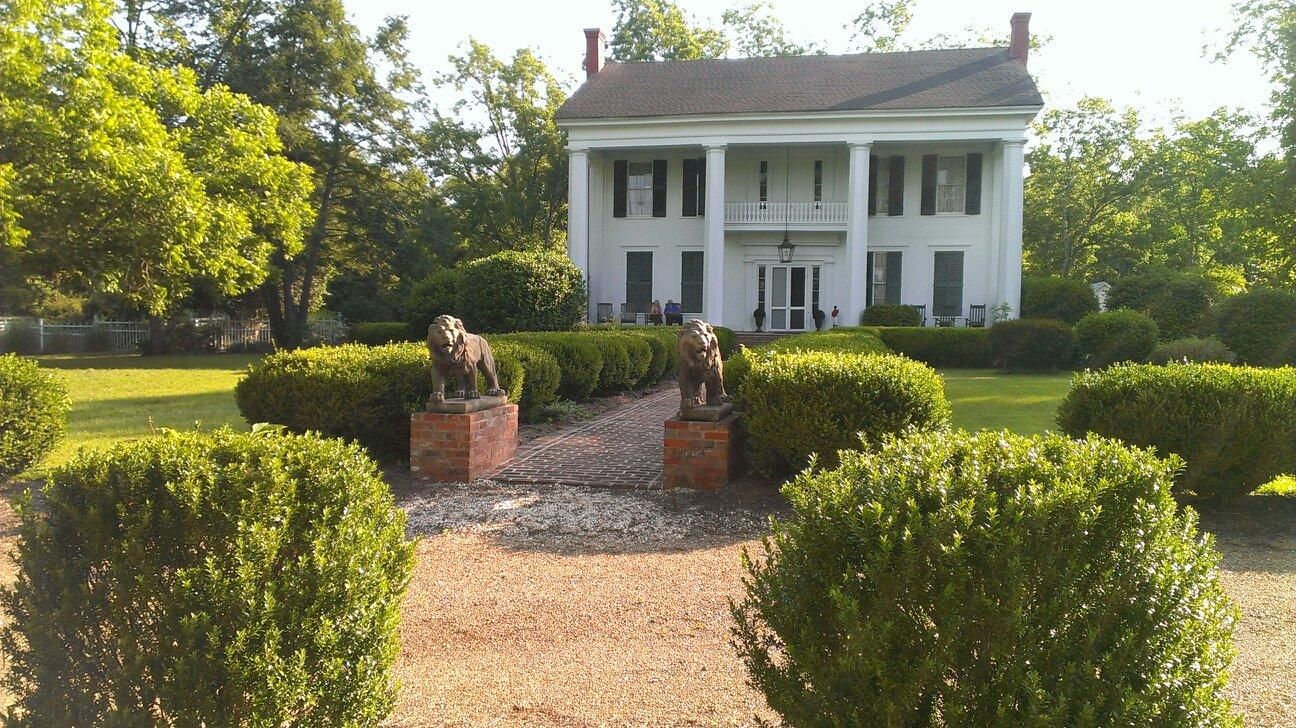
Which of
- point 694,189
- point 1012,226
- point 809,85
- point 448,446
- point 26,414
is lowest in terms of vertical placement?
point 448,446

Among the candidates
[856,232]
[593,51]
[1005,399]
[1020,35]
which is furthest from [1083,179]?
[1005,399]

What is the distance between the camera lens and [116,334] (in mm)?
34750

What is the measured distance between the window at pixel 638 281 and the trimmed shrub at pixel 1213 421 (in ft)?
73.4

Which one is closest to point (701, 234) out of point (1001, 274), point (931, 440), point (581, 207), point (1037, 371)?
point (581, 207)

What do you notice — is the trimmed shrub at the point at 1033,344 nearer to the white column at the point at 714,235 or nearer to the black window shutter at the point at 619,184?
the white column at the point at 714,235

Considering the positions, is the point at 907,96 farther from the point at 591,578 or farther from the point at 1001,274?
the point at 591,578

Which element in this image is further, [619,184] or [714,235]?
[619,184]

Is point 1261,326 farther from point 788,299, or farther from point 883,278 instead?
point 788,299

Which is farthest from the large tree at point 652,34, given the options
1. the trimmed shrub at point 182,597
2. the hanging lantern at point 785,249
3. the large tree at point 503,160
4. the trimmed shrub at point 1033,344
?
the trimmed shrub at point 182,597

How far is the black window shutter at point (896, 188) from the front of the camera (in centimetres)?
2752

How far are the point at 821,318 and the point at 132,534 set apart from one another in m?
25.4

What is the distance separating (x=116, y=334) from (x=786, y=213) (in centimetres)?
2834

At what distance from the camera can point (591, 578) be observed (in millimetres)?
5238

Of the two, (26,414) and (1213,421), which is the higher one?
(1213,421)
